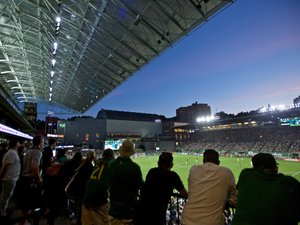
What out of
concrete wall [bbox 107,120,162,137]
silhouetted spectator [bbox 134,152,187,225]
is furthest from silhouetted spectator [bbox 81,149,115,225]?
concrete wall [bbox 107,120,162,137]

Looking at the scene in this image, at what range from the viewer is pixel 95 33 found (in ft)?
42.8

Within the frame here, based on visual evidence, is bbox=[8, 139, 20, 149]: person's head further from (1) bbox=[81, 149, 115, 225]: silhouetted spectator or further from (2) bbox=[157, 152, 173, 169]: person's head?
(2) bbox=[157, 152, 173, 169]: person's head

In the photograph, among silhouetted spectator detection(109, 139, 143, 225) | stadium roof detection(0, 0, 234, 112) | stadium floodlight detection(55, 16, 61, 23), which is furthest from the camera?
stadium floodlight detection(55, 16, 61, 23)

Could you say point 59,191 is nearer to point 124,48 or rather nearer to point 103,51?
point 124,48

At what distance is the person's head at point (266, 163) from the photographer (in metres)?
2.06

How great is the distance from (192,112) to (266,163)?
146 m

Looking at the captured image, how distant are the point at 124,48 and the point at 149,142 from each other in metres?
68.3

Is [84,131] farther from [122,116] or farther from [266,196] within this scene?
[266,196]

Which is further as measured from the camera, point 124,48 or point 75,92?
point 75,92

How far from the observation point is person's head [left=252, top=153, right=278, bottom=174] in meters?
2.06

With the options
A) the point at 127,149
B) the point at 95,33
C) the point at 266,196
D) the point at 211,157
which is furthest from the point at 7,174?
the point at 95,33

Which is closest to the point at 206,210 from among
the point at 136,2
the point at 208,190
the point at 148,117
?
the point at 208,190

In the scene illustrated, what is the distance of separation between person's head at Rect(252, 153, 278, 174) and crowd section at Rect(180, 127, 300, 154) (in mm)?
→ 50806

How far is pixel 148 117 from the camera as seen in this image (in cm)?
8981
